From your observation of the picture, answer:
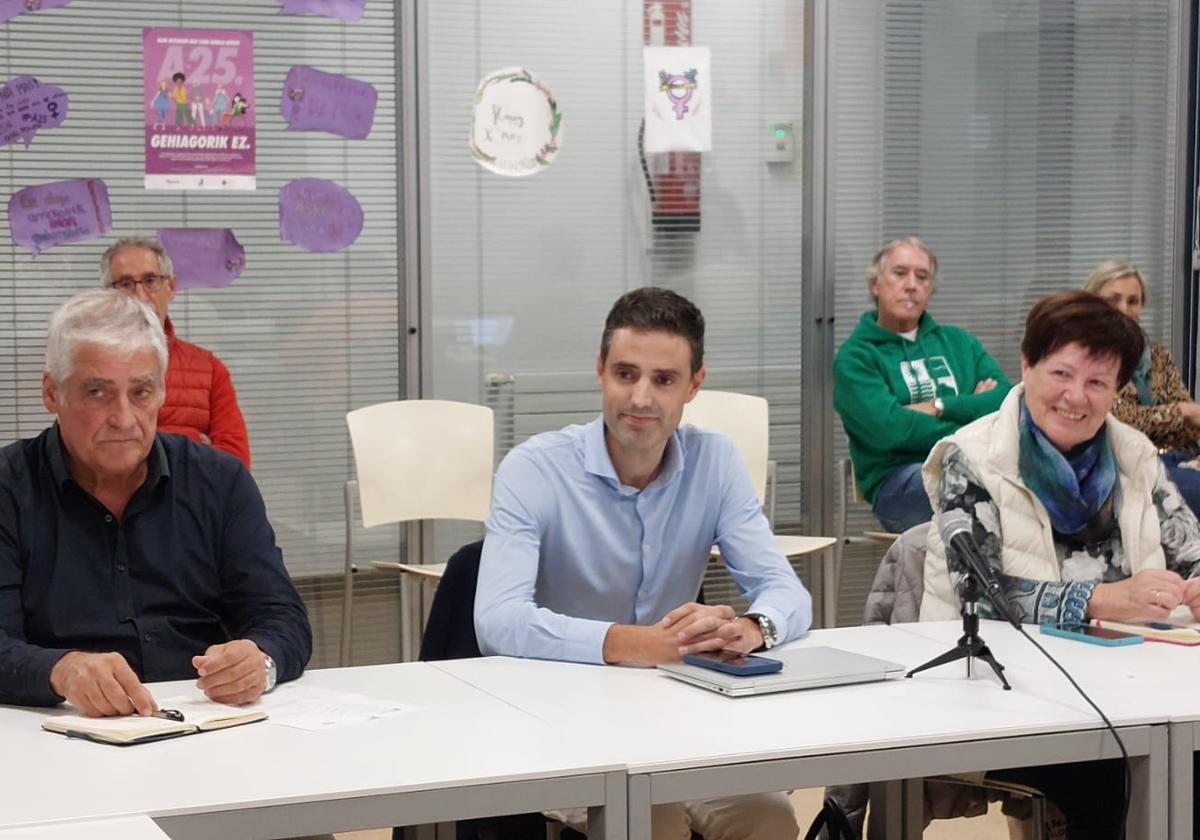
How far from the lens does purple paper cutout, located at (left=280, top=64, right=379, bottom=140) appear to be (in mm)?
4812

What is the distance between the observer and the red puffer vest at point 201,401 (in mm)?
4527

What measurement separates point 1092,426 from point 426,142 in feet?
8.71

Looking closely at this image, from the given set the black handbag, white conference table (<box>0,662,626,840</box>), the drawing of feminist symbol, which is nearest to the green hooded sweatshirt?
the drawing of feminist symbol

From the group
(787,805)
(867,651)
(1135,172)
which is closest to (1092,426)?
(867,651)

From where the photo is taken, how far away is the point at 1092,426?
2971 mm

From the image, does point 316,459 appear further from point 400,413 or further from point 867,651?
point 867,651

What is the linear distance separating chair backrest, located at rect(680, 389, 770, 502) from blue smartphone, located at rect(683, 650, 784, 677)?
2269 millimetres

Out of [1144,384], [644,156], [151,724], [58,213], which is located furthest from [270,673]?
[1144,384]

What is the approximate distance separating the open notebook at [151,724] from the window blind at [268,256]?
9.11 feet

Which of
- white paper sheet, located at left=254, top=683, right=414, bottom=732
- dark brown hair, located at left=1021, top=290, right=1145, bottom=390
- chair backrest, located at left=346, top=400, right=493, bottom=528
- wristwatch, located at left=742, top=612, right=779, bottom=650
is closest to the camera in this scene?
white paper sheet, located at left=254, top=683, right=414, bottom=732

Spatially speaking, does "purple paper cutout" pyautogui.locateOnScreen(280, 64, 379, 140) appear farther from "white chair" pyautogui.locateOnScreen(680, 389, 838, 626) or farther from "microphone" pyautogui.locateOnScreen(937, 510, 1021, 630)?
"microphone" pyautogui.locateOnScreen(937, 510, 1021, 630)

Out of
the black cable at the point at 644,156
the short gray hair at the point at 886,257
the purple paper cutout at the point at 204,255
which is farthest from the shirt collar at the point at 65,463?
the short gray hair at the point at 886,257

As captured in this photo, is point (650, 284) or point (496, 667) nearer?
point (496, 667)

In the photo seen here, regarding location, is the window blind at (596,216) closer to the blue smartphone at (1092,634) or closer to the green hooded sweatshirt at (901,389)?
the green hooded sweatshirt at (901,389)
